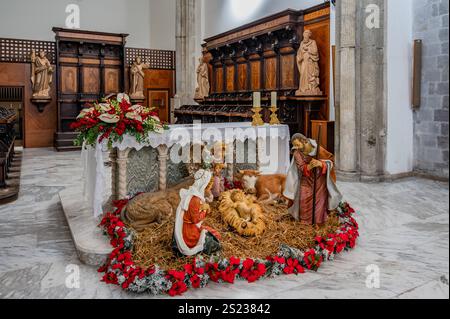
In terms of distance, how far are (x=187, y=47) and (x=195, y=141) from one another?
37.4 ft

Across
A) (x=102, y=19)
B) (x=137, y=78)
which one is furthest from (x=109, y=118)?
(x=102, y=19)

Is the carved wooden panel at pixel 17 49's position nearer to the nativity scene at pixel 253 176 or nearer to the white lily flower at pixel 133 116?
the nativity scene at pixel 253 176

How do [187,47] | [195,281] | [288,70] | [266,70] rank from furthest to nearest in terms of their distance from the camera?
1. [187,47]
2. [266,70]
3. [288,70]
4. [195,281]

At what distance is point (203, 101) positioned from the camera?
15.0m

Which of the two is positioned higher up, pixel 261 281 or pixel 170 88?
pixel 170 88

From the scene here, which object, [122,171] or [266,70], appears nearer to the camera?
[122,171]

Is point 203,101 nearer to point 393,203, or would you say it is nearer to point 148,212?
point 393,203

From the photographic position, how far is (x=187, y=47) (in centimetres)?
1603

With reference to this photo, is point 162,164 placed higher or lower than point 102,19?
lower

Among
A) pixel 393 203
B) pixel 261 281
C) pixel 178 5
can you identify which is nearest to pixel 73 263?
pixel 261 281

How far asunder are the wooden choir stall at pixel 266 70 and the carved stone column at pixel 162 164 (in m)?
5.31

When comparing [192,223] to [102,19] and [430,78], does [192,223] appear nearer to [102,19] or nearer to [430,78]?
[430,78]

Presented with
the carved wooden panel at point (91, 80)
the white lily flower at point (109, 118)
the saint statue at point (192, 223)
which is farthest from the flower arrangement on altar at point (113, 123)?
the carved wooden panel at point (91, 80)

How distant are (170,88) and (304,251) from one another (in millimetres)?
14683
